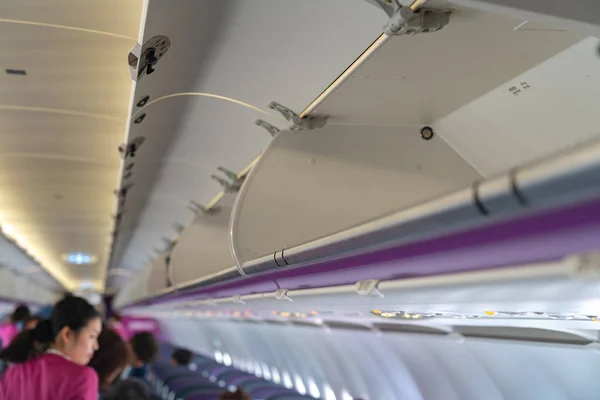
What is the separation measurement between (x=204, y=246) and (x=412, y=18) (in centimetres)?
522

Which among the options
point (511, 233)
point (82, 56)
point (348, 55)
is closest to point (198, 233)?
point (82, 56)

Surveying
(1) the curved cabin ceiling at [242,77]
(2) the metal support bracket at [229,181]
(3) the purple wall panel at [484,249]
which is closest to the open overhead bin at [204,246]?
(2) the metal support bracket at [229,181]

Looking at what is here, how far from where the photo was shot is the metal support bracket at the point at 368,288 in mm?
2725

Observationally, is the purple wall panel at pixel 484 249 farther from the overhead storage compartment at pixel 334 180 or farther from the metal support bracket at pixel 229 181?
the metal support bracket at pixel 229 181

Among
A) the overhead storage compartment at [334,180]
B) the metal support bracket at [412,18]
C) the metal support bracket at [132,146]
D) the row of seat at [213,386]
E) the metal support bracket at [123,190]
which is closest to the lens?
the metal support bracket at [412,18]

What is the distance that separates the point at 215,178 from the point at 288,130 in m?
2.12

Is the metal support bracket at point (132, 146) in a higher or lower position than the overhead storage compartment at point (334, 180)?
higher

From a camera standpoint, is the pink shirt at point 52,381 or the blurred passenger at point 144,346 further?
the blurred passenger at point 144,346

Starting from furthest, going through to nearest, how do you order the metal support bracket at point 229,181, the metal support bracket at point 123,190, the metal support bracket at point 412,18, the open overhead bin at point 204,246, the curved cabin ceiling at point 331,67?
the open overhead bin at point 204,246 → the metal support bracket at point 123,190 → the metal support bracket at point 229,181 → the curved cabin ceiling at point 331,67 → the metal support bracket at point 412,18

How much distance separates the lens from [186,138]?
16.0 feet

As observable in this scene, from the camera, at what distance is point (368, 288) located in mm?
2768

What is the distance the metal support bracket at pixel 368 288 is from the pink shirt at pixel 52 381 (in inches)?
67.9

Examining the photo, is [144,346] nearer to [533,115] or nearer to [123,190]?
[123,190]

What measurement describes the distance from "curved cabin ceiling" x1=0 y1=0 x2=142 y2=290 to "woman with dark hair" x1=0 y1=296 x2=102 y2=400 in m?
1.43
